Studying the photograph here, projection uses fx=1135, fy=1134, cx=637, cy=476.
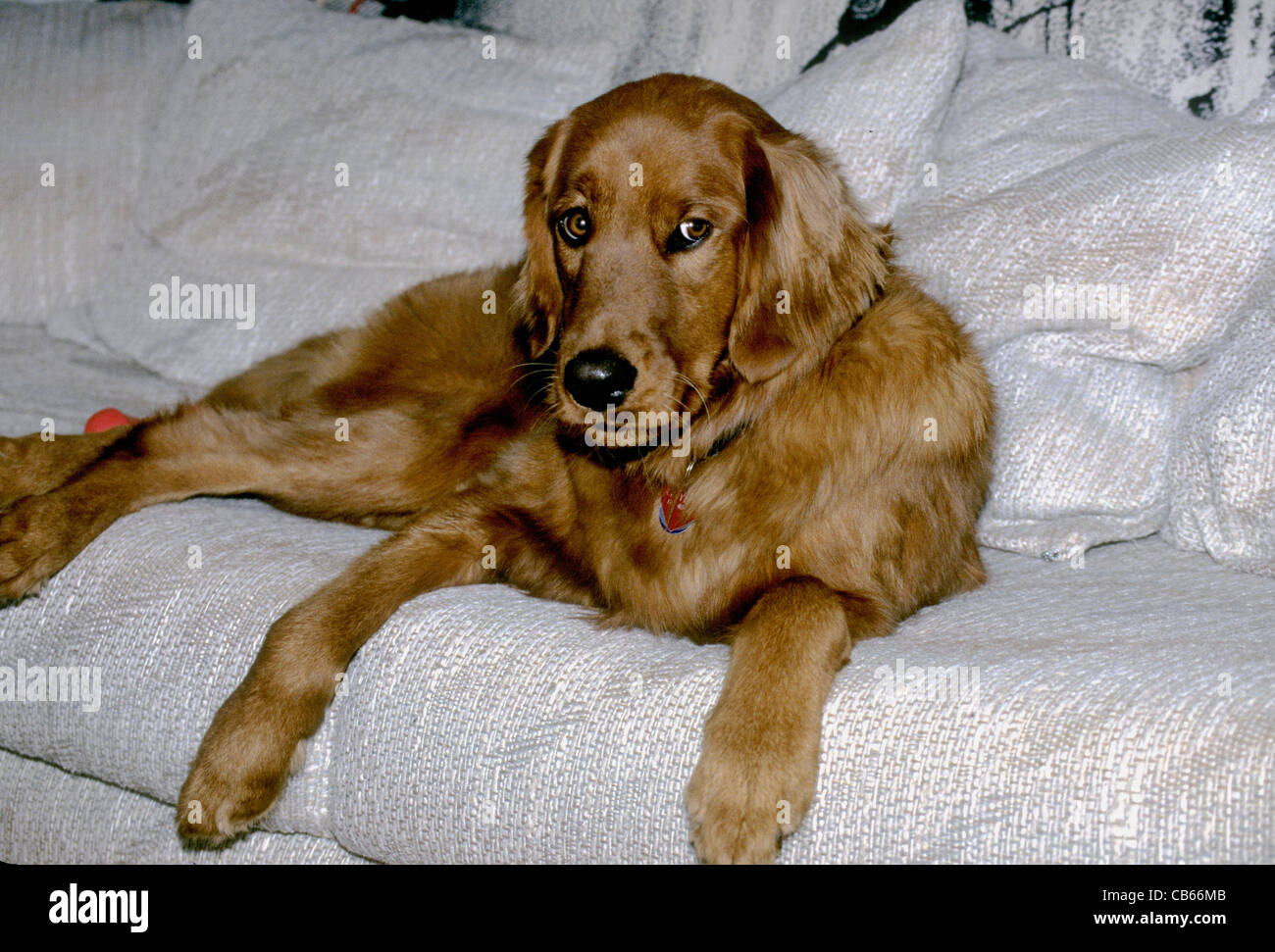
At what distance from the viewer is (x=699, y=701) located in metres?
1.73

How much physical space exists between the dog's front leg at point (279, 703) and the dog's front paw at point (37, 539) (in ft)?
1.81

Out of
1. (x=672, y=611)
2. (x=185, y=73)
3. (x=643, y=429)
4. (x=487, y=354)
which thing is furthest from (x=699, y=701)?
(x=185, y=73)

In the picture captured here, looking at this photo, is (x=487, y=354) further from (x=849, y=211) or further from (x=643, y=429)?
(x=849, y=211)

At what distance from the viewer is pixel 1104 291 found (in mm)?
2449

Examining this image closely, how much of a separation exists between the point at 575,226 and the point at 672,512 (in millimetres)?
568

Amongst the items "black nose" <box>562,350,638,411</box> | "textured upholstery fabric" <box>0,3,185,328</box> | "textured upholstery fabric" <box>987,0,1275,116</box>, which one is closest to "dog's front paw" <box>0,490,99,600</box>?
"black nose" <box>562,350,638,411</box>

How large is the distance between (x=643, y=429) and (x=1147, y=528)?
120 cm

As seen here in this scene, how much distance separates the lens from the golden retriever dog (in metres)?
1.89

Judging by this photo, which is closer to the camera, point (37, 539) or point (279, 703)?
point (279, 703)

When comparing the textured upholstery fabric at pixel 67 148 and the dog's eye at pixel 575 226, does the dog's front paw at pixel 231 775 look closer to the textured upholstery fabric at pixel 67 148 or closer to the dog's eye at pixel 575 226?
the dog's eye at pixel 575 226

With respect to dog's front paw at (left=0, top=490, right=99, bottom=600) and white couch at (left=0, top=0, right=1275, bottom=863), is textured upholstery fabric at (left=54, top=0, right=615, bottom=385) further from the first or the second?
dog's front paw at (left=0, top=490, right=99, bottom=600)

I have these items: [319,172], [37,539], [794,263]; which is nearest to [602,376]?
[794,263]

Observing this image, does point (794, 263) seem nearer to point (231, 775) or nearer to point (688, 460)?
point (688, 460)

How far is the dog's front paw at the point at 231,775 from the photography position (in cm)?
183
